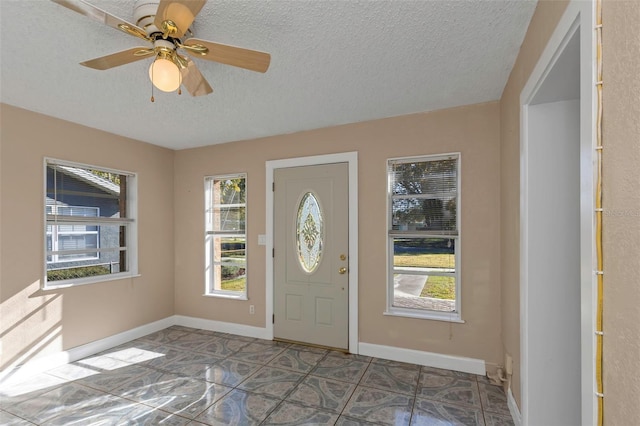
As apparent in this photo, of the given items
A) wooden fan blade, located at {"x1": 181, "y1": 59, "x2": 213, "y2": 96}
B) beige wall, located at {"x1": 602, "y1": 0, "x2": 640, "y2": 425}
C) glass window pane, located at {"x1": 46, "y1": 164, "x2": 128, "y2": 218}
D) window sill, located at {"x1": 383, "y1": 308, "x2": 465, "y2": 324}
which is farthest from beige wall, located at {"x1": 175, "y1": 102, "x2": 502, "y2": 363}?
beige wall, located at {"x1": 602, "y1": 0, "x2": 640, "y2": 425}

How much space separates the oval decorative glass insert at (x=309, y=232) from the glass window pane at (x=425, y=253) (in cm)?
89

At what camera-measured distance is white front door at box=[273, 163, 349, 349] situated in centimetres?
338

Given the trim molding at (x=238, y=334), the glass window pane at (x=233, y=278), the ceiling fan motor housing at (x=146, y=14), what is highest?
the ceiling fan motor housing at (x=146, y=14)

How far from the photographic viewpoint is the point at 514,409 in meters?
2.16

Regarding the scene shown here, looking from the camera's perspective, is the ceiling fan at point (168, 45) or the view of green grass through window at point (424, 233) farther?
the view of green grass through window at point (424, 233)

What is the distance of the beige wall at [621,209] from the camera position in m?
0.70

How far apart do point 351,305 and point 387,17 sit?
268cm

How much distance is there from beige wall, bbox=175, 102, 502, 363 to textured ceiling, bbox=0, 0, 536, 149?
0.22 m

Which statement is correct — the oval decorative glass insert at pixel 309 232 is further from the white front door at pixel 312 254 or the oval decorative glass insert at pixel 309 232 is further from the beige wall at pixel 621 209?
the beige wall at pixel 621 209

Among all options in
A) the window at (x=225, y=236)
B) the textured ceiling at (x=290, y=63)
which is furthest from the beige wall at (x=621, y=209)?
the window at (x=225, y=236)

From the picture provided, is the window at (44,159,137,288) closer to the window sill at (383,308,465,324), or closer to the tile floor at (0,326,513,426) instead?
the tile floor at (0,326,513,426)

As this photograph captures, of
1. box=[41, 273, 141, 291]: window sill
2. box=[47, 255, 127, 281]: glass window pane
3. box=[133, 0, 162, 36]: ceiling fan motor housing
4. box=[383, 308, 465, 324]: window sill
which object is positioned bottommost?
box=[383, 308, 465, 324]: window sill

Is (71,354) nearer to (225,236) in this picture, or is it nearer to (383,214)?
(225,236)

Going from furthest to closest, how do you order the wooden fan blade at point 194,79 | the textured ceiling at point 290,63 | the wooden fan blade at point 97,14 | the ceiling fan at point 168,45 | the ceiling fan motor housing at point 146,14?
the wooden fan blade at point 194,79
the textured ceiling at point 290,63
the ceiling fan motor housing at point 146,14
the ceiling fan at point 168,45
the wooden fan blade at point 97,14
